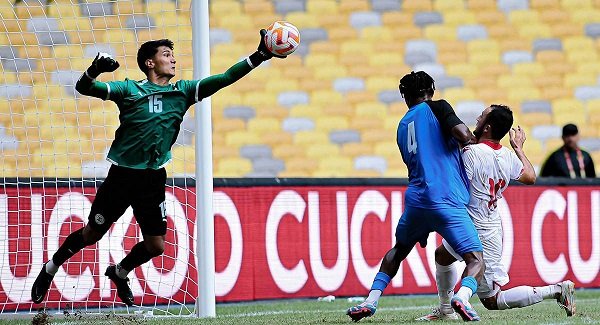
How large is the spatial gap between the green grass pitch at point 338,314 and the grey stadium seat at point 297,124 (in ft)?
13.5

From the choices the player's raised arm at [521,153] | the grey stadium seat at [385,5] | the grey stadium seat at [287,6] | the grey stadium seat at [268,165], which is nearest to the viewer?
the player's raised arm at [521,153]

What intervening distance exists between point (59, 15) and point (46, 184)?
3.15 metres

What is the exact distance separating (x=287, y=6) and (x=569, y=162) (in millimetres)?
4437

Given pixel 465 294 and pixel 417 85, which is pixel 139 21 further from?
pixel 465 294

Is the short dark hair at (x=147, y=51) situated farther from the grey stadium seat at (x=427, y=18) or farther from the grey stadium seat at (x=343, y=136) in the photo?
the grey stadium seat at (x=427, y=18)

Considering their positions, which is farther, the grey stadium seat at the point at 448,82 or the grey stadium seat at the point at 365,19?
the grey stadium seat at the point at 365,19

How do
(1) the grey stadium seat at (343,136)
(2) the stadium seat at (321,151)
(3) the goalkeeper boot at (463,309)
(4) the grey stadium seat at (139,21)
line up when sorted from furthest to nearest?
(1) the grey stadium seat at (343,136)
(2) the stadium seat at (321,151)
(4) the grey stadium seat at (139,21)
(3) the goalkeeper boot at (463,309)

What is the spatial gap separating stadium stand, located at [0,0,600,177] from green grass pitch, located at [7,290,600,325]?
3436 millimetres

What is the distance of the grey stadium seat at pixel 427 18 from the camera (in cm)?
1528

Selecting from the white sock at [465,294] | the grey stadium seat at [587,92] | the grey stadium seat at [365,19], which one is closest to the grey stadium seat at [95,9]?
the grey stadium seat at [365,19]

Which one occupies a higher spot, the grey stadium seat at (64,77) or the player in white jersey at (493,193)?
the grey stadium seat at (64,77)

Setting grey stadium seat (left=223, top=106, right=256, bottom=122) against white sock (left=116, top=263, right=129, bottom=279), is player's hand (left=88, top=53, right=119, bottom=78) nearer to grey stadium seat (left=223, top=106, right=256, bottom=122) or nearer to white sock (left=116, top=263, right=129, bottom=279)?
white sock (left=116, top=263, right=129, bottom=279)

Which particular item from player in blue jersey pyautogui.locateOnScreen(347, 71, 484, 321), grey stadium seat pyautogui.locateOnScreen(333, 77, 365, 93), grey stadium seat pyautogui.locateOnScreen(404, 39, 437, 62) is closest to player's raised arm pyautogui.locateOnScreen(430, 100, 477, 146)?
player in blue jersey pyautogui.locateOnScreen(347, 71, 484, 321)

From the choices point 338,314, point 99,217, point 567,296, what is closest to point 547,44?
point 338,314
